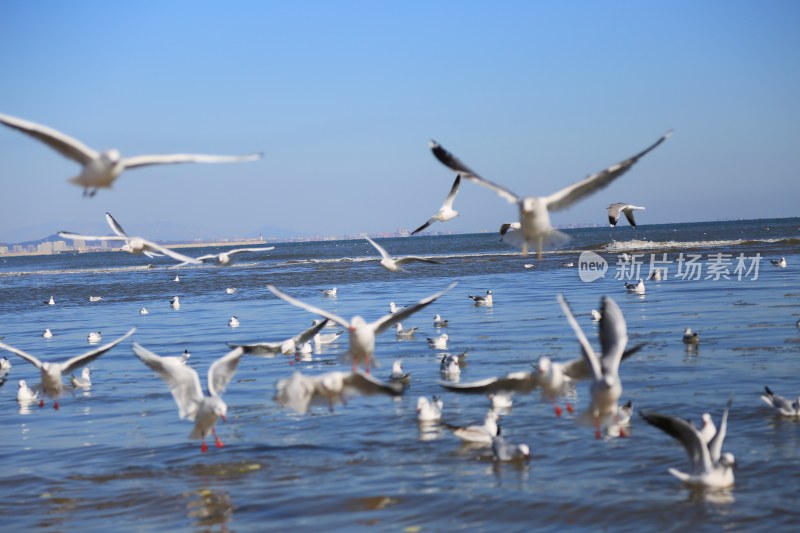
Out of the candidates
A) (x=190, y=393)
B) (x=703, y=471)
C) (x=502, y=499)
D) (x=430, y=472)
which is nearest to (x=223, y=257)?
(x=190, y=393)

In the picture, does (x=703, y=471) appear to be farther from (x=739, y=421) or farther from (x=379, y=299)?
(x=379, y=299)

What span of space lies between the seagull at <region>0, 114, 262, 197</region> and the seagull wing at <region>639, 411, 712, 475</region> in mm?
4597

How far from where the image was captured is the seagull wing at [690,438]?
864 centimetres

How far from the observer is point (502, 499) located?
895 cm

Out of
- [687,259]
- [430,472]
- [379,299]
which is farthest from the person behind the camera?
[687,259]

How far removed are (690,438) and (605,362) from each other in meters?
1.04

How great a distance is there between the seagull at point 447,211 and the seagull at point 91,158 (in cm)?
945

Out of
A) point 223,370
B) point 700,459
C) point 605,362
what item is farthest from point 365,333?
point 700,459

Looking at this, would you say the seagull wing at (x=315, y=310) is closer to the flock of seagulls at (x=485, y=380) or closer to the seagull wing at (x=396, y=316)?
the flock of seagulls at (x=485, y=380)

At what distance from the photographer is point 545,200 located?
1007 cm

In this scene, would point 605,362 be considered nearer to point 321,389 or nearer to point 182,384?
point 321,389

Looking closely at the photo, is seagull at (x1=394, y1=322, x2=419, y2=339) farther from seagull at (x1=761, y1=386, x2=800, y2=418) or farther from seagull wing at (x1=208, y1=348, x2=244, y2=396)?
seagull at (x1=761, y1=386, x2=800, y2=418)

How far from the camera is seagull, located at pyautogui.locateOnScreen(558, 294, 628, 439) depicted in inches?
342

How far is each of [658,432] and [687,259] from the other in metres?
33.8
